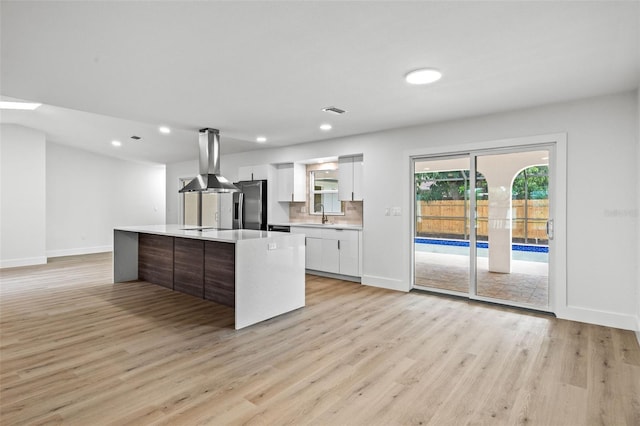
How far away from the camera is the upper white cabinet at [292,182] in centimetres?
649

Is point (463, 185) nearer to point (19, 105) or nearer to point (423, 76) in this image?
point (423, 76)

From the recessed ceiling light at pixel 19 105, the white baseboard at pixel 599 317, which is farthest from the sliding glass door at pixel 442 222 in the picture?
the recessed ceiling light at pixel 19 105

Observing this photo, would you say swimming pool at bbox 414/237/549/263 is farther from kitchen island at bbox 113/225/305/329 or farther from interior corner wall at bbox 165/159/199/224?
interior corner wall at bbox 165/159/199/224

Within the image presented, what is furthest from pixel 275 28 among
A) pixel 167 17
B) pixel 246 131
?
pixel 246 131

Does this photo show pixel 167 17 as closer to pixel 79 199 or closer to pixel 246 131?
pixel 246 131

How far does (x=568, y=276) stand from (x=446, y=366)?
6.83 feet

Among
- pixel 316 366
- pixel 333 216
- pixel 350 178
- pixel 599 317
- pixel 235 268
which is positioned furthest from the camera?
pixel 333 216

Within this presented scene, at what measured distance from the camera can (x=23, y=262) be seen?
6.95m

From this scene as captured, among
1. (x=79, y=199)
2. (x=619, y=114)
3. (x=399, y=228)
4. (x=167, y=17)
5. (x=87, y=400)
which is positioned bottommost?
(x=87, y=400)

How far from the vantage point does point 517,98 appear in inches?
138

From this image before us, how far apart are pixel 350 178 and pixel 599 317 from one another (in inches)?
141

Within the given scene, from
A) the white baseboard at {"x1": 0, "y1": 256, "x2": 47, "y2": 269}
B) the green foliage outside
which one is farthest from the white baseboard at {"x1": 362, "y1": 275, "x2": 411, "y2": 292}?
the white baseboard at {"x1": 0, "y1": 256, "x2": 47, "y2": 269}

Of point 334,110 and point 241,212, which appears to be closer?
point 334,110

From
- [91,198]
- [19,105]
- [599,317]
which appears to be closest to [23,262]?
[91,198]
